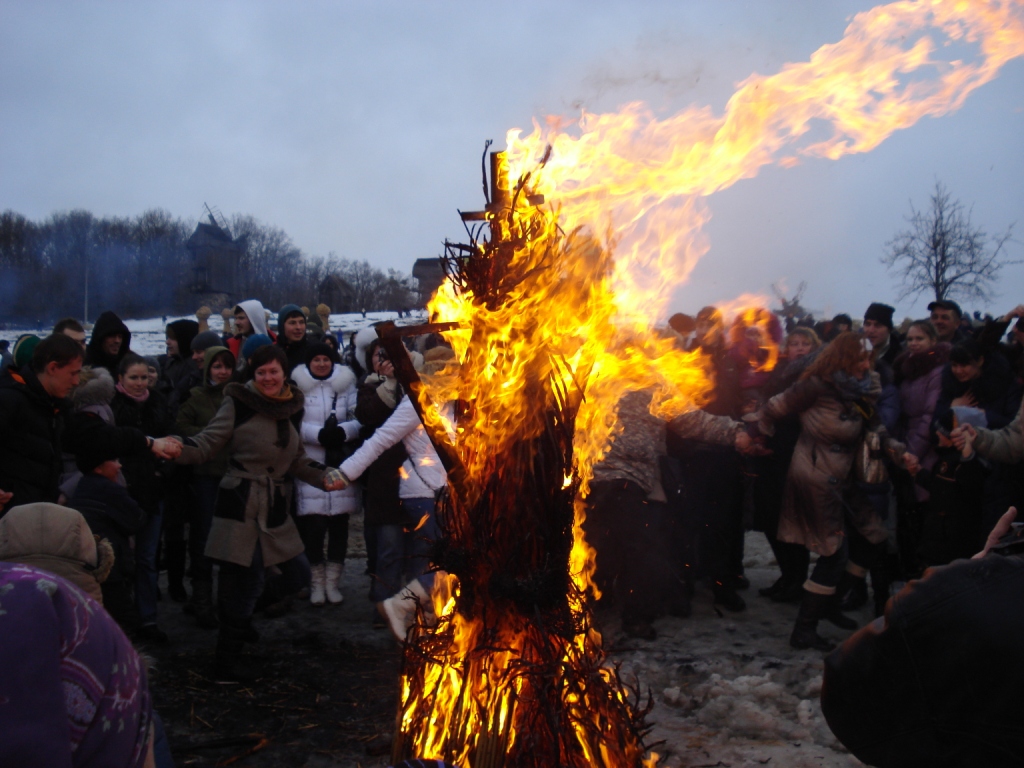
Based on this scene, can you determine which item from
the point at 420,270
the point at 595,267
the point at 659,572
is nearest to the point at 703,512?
the point at 659,572

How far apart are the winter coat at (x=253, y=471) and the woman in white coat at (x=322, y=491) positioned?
42.8 inches

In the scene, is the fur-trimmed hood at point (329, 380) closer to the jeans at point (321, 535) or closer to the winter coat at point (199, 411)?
the winter coat at point (199, 411)

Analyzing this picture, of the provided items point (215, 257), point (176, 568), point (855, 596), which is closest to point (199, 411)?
point (176, 568)

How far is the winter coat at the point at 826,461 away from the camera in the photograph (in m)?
5.51

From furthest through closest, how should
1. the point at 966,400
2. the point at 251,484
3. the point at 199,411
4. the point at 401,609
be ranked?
the point at 199,411
the point at 966,400
the point at 251,484
the point at 401,609

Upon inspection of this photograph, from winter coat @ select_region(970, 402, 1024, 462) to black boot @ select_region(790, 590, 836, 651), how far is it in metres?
1.47

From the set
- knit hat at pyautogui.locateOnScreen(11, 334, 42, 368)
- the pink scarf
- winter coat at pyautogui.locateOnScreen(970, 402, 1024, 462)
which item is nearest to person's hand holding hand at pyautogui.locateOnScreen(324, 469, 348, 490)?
the pink scarf

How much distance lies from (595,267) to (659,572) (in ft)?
11.8

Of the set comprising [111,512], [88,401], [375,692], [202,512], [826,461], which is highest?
[88,401]

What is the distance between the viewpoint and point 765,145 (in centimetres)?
390

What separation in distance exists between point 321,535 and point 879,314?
573cm

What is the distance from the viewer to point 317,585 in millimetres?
6605

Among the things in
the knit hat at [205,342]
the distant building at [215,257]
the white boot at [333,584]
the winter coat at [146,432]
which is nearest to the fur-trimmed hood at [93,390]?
the winter coat at [146,432]

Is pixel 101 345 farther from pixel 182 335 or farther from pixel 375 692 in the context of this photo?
pixel 375 692
